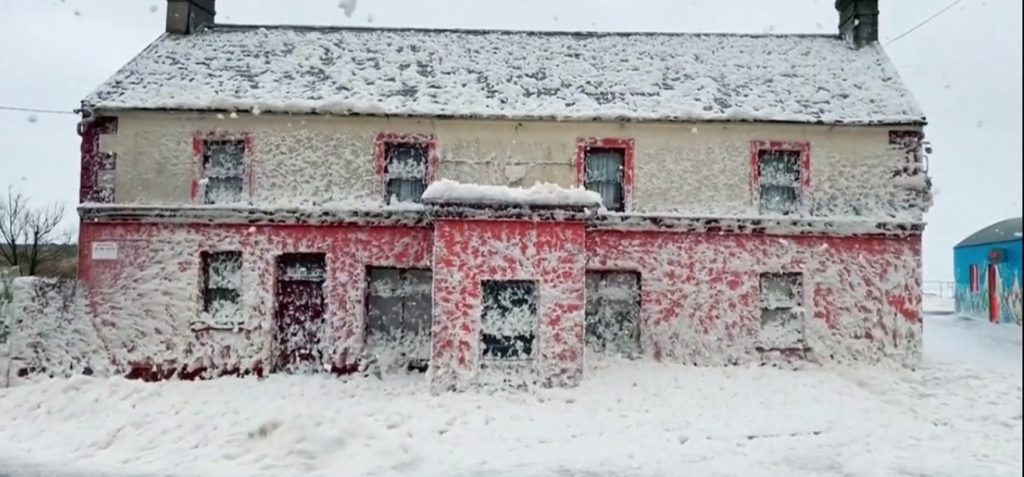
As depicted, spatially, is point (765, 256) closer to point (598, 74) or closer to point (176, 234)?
point (598, 74)

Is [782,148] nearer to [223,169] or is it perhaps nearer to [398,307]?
[398,307]

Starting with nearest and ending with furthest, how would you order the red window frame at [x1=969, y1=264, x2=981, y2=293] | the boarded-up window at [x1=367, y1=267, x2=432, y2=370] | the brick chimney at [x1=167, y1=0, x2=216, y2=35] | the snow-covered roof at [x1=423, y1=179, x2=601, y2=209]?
the snow-covered roof at [x1=423, y1=179, x2=601, y2=209] < the red window frame at [x1=969, y1=264, x2=981, y2=293] < the boarded-up window at [x1=367, y1=267, x2=432, y2=370] < the brick chimney at [x1=167, y1=0, x2=216, y2=35]

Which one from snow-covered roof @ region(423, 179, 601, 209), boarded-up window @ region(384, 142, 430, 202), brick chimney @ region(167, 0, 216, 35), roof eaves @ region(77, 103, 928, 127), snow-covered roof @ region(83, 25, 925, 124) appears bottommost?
snow-covered roof @ region(423, 179, 601, 209)

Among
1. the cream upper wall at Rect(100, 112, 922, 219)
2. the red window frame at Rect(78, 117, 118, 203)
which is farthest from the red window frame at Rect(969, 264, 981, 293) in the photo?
the red window frame at Rect(78, 117, 118, 203)

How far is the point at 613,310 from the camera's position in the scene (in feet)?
52.7

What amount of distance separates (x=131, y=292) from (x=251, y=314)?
249 centimetres

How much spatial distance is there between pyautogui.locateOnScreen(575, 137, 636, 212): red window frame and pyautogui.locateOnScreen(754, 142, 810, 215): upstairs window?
2616 mm

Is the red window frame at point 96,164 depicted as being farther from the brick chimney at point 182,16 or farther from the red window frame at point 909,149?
the red window frame at point 909,149

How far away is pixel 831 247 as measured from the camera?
52.2 feet

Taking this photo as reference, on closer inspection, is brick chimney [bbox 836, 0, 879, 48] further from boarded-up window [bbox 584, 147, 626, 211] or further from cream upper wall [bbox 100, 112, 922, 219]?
boarded-up window [bbox 584, 147, 626, 211]

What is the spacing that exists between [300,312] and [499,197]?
515cm

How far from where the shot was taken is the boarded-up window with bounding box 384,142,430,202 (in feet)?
53.5

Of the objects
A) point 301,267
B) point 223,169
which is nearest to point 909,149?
point 301,267

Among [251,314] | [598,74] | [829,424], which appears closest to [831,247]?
[829,424]
